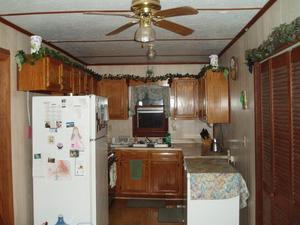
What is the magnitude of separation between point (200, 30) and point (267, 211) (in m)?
2.02

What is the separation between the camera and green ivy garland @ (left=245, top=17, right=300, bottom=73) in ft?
6.37

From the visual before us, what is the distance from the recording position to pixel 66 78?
3820 mm

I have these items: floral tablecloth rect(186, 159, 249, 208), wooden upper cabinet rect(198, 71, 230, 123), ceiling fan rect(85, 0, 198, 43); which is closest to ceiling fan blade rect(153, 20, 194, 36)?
ceiling fan rect(85, 0, 198, 43)

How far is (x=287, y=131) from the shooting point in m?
2.17

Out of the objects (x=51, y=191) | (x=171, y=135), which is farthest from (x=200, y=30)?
(x=171, y=135)

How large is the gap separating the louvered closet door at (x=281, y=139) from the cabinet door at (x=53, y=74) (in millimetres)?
2246

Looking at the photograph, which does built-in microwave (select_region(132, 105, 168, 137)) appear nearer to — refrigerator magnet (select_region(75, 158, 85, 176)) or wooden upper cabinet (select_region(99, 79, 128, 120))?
wooden upper cabinet (select_region(99, 79, 128, 120))

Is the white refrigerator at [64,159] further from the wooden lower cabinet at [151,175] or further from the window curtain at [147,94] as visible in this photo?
the window curtain at [147,94]

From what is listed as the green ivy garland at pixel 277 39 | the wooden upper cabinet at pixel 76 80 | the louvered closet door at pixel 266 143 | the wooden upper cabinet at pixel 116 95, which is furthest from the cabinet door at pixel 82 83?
the louvered closet door at pixel 266 143

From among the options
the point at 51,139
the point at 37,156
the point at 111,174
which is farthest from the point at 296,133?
the point at 111,174

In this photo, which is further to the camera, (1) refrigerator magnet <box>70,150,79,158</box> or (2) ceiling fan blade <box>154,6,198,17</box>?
(1) refrigerator magnet <box>70,150,79,158</box>

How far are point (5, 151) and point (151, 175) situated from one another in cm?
289

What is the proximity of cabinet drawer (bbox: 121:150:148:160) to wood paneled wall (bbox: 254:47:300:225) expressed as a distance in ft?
8.52

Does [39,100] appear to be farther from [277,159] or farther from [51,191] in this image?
[277,159]
